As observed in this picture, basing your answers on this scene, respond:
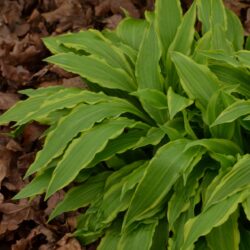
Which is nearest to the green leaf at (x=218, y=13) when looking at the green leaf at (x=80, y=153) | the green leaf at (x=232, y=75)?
the green leaf at (x=232, y=75)

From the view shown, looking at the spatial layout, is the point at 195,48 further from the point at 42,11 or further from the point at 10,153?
the point at 42,11

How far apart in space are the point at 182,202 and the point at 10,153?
0.96 metres

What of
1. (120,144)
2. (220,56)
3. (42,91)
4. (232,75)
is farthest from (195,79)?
(42,91)

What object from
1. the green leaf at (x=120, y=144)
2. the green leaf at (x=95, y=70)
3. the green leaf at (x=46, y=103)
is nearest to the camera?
the green leaf at (x=120, y=144)

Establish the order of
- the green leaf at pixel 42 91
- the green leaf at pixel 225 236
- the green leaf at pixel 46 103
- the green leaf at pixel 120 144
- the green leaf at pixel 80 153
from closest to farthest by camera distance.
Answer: the green leaf at pixel 225 236 < the green leaf at pixel 80 153 < the green leaf at pixel 120 144 < the green leaf at pixel 46 103 < the green leaf at pixel 42 91

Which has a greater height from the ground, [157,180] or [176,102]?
[176,102]

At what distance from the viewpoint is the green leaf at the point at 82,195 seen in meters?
2.29

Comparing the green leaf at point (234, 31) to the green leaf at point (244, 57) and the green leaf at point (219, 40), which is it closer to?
the green leaf at point (219, 40)

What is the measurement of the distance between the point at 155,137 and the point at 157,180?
232 millimetres

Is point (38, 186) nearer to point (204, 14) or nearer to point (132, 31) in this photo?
point (132, 31)

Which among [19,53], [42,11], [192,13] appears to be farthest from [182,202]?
[42,11]

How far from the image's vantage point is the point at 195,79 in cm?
228

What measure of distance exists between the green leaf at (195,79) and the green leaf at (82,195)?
20.3 inches

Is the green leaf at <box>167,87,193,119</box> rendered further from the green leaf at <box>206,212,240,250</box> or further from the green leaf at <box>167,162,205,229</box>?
the green leaf at <box>206,212,240,250</box>
